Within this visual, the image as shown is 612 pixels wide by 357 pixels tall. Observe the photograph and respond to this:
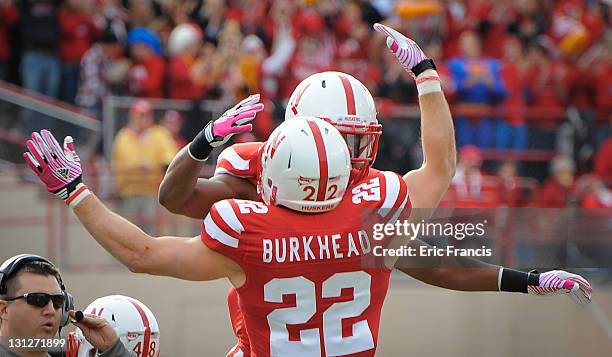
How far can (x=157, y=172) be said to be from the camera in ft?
36.5

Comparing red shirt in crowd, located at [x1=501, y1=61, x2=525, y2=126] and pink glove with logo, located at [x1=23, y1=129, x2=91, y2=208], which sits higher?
red shirt in crowd, located at [x1=501, y1=61, x2=525, y2=126]

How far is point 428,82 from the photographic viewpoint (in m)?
5.02

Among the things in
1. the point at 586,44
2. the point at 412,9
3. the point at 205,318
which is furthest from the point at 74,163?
the point at 586,44

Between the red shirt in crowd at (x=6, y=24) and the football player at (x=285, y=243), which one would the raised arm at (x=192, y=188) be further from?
the red shirt in crowd at (x=6, y=24)

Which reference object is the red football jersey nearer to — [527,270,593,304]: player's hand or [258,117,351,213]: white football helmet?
[258,117,351,213]: white football helmet

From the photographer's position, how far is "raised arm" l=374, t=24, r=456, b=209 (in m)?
4.78

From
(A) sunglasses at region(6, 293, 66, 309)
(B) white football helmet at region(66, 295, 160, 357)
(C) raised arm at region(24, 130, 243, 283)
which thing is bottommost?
(B) white football helmet at region(66, 295, 160, 357)

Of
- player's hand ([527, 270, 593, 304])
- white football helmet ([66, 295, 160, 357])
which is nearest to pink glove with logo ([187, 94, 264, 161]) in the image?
white football helmet ([66, 295, 160, 357])

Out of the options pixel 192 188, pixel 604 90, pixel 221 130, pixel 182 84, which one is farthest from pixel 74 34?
pixel 221 130

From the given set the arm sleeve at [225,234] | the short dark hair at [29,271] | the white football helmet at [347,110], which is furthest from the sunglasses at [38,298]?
the white football helmet at [347,110]

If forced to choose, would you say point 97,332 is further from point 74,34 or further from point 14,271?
point 74,34

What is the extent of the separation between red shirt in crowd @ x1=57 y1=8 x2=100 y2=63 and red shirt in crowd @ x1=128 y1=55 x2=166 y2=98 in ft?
2.03

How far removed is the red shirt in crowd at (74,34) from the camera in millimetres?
12602

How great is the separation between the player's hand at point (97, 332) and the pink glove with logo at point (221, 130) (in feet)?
2.73
